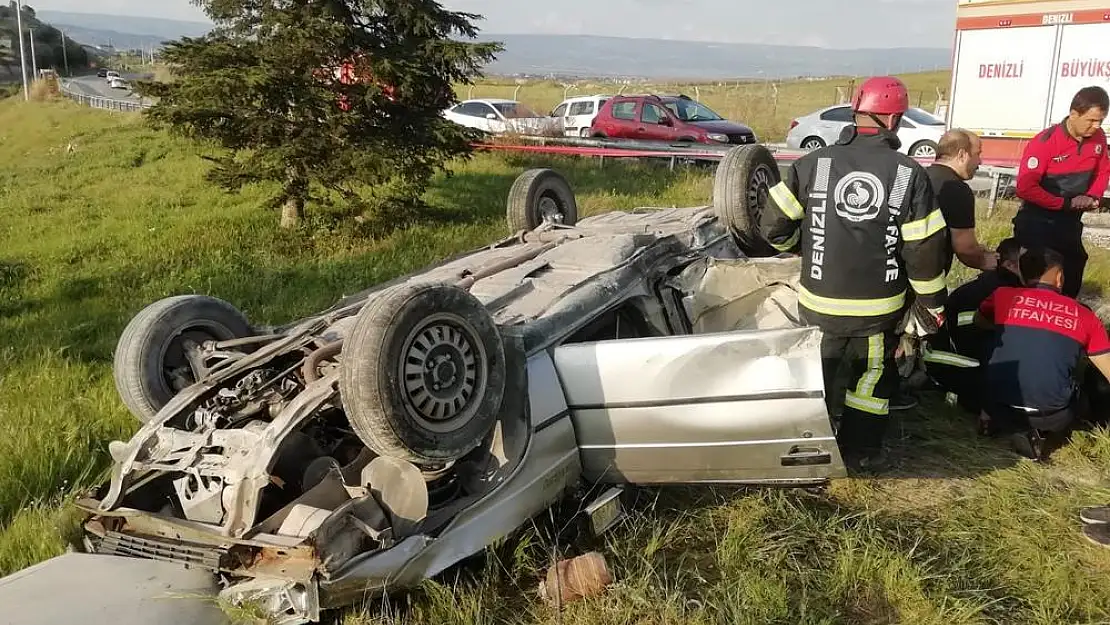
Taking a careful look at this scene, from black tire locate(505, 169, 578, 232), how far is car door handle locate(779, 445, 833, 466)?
2.38 meters

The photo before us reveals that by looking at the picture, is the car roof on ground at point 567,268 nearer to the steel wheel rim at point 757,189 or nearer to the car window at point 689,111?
the steel wheel rim at point 757,189

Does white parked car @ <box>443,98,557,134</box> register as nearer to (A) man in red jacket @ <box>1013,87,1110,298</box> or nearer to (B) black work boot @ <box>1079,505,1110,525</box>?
(A) man in red jacket @ <box>1013,87,1110,298</box>

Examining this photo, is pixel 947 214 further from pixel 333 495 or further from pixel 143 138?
pixel 143 138

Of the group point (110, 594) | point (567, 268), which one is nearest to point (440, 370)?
point (567, 268)

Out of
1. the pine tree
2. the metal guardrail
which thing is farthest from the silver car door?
the metal guardrail

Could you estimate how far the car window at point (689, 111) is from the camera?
563 inches

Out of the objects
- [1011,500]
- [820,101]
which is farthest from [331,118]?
[820,101]

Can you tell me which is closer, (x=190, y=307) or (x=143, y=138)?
(x=190, y=307)

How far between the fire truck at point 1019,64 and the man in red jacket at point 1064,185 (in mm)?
6252

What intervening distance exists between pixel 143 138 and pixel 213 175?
12.1 m

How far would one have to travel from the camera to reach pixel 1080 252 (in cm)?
474

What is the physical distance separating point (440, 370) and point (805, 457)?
1.36 meters

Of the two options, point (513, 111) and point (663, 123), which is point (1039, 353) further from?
point (513, 111)

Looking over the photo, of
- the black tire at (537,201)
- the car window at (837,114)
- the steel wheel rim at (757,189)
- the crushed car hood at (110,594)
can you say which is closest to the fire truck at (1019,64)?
the car window at (837,114)
